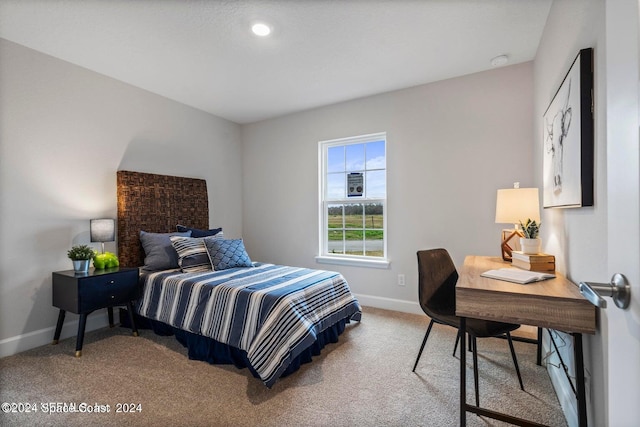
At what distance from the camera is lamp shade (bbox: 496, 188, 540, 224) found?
7.06ft

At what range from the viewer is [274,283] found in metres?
2.55

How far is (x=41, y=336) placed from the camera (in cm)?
264

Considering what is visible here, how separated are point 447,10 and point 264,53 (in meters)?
1.49

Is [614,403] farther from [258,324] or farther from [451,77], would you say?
[451,77]

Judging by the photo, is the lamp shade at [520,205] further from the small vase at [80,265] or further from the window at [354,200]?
the small vase at [80,265]

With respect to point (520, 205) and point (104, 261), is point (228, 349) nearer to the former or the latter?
point (104, 261)

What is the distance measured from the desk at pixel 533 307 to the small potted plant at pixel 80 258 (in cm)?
295

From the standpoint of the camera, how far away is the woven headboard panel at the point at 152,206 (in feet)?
10.4

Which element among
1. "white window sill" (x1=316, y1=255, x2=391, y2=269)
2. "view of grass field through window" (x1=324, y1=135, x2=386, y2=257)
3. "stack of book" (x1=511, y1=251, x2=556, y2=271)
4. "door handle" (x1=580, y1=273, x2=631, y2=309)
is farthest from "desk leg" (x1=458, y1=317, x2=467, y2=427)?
"view of grass field through window" (x1=324, y1=135, x2=386, y2=257)

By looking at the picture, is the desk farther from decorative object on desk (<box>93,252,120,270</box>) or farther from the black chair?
decorative object on desk (<box>93,252,120,270</box>)

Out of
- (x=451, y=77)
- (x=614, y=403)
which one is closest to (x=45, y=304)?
(x=614, y=403)

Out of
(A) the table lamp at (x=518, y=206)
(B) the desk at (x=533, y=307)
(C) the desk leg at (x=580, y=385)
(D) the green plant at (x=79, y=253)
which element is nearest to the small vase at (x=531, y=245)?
(A) the table lamp at (x=518, y=206)

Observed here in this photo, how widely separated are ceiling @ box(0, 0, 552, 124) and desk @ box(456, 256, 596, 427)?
188 centimetres

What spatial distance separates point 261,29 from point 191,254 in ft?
7.04
